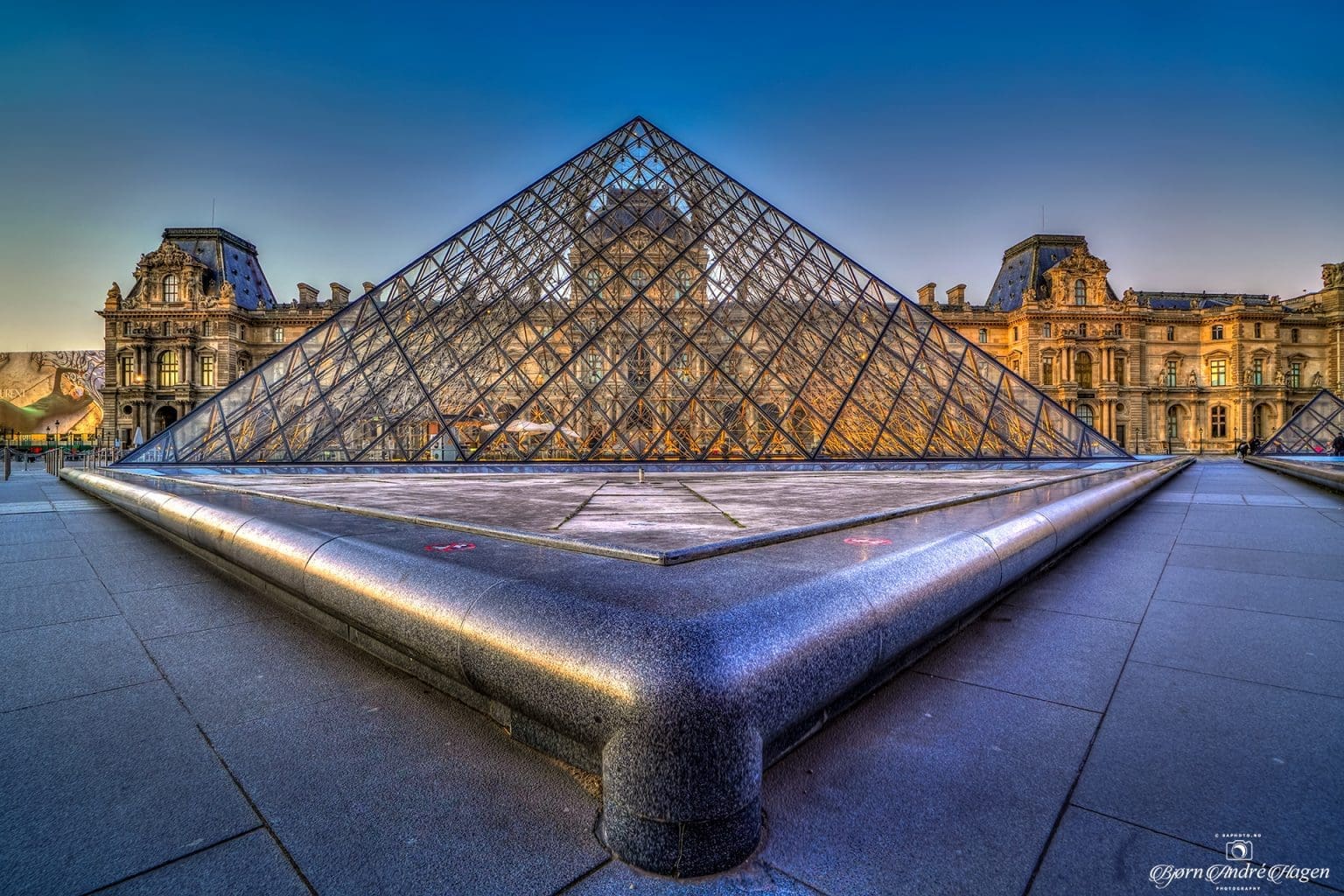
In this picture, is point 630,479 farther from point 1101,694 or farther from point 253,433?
point 253,433

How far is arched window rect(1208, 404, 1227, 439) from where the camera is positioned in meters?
43.2

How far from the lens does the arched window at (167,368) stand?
41125 mm

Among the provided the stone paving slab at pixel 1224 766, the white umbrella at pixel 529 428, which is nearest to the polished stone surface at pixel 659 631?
the stone paving slab at pixel 1224 766

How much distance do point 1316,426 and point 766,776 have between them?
32.9m

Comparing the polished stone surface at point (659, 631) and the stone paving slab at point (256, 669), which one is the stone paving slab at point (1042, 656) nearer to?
the polished stone surface at point (659, 631)

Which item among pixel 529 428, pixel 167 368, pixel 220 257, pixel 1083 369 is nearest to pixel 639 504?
pixel 529 428

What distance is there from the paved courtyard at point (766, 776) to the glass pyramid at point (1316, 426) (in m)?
29.9

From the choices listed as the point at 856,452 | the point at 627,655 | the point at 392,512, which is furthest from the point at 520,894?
the point at 856,452

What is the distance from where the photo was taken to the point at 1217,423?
4359 centimetres

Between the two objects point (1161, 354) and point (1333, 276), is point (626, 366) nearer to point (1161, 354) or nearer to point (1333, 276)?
point (1161, 354)

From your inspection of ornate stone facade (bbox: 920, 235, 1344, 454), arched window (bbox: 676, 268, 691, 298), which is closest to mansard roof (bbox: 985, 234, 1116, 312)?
ornate stone facade (bbox: 920, 235, 1344, 454)

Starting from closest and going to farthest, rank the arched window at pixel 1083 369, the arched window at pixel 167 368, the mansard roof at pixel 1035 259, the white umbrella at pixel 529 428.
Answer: the white umbrella at pixel 529 428 → the arched window at pixel 167 368 → the arched window at pixel 1083 369 → the mansard roof at pixel 1035 259

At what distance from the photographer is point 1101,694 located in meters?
1.75

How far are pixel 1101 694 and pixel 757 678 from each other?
4.18 ft
